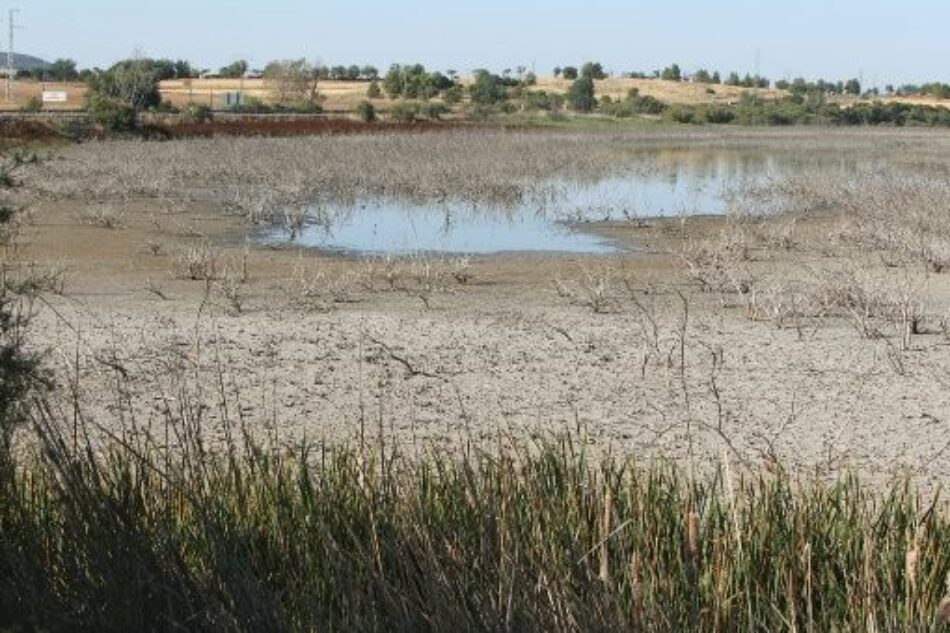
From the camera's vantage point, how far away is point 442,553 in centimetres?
662

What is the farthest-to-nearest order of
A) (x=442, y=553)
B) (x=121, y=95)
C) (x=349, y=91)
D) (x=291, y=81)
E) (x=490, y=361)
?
(x=349, y=91)
(x=291, y=81)
(x=121, y=95)
(x=490, y=361)
(x=442, y=553)

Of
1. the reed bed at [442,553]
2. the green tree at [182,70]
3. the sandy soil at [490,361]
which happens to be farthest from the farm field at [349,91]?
the reed bed at [442,553]

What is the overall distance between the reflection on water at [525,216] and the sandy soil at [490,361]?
4.13 metres

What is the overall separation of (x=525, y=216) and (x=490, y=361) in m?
18.9

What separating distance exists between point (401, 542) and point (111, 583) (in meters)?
1.19

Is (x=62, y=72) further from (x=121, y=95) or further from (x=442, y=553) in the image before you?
(x=442, y=553)

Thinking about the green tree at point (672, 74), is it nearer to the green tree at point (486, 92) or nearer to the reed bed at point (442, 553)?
the green tree at point (486, 92)

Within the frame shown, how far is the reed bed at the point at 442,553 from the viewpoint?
6.11 metres

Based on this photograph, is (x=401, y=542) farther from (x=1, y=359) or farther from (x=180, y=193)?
(x=180, y=193)

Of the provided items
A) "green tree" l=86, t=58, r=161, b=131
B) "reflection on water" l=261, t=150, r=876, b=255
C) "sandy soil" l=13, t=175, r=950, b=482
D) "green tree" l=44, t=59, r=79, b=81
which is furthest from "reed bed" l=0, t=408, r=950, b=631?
"green tree" l=44, t=59, r=79, b=81

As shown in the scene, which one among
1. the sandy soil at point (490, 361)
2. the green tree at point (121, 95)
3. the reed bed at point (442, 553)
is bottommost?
the sandy soil at point (490, 361)

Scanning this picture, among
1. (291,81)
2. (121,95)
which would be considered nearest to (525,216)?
(121,95)

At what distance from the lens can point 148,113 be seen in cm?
7681

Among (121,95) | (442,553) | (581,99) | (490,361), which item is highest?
(581,99)
